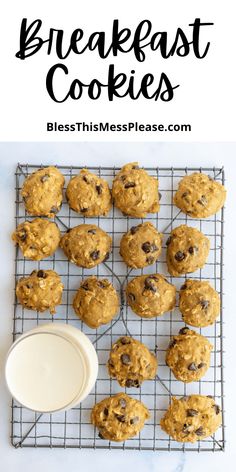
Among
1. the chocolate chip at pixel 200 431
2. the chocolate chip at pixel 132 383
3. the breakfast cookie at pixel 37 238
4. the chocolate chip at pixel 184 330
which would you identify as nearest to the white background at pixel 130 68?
the breakfast cookie at pixel 37 238

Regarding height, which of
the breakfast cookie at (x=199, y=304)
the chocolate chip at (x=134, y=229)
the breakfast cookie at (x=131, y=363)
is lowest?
the breakfast cookie at (x=131, y=363)

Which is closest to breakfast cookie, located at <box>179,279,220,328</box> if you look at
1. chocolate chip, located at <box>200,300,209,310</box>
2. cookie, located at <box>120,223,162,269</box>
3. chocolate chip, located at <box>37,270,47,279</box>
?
chocolate chip, located at <box>200,300,209,310</box>

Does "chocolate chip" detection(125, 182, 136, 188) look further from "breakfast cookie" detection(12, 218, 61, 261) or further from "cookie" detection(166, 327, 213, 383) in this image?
"cookie" detection(166, 327, 213, 383)

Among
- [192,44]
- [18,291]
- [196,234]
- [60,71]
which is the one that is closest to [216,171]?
[196,234]

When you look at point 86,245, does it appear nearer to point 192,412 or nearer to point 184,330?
point 184,330

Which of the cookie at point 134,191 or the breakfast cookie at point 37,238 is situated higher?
the cookie at point 134,191

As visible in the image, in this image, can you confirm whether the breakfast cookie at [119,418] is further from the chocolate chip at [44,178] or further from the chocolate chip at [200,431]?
the chocolate chip at [44,178]

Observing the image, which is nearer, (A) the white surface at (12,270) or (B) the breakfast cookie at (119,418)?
(B) the breakfast cookie at (119,418)
